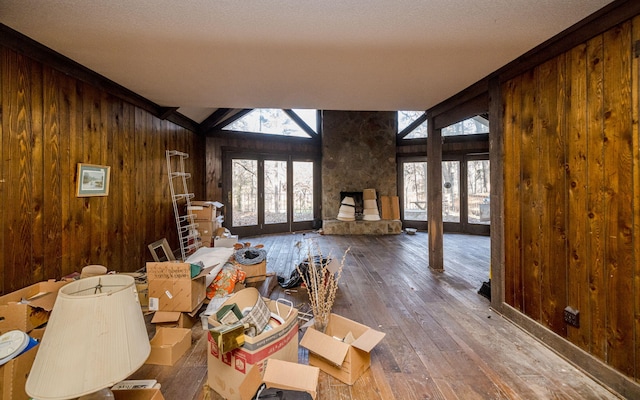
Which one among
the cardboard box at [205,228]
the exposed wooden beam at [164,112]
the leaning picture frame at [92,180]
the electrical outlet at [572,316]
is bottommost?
the electrical outlet at [572,316]

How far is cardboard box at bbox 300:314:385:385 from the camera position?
1755mm

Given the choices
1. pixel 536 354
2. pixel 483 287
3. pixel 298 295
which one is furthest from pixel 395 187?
pixel 536 354

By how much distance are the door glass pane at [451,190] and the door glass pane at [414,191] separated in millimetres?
534

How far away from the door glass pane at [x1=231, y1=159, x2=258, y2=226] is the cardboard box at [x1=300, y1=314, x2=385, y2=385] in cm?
523

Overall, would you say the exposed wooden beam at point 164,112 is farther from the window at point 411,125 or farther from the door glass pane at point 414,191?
the door glass pane at point 414,191

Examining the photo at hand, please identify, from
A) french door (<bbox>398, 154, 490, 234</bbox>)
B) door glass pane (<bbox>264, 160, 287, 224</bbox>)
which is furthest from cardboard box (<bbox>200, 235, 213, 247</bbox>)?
french door (<bbox>398, 154, 490, 234</bbox>)

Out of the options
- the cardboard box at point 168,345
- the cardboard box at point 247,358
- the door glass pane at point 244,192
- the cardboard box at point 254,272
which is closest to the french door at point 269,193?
the door glass pane at point 244,192

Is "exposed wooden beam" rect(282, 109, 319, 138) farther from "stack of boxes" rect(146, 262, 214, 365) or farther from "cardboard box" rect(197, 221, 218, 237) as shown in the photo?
"stack of boxes" rect(146, 262, 214, 365)

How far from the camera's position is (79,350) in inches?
30.7

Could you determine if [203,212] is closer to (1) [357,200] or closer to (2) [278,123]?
(2) [278,123]

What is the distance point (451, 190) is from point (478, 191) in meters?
0.62

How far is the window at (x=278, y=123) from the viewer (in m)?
6.80

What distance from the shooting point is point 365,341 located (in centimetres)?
185

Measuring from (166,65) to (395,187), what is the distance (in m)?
6.28
